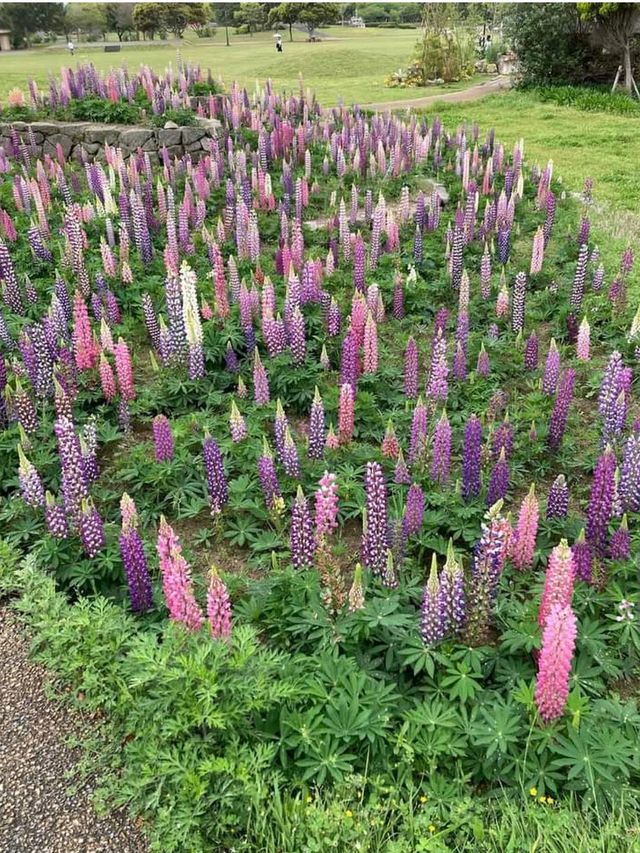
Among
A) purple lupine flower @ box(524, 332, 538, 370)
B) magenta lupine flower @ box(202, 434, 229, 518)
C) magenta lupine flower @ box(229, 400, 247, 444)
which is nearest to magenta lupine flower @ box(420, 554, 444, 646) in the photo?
magenta lupine flower @ box(202, 434, 229, 518)

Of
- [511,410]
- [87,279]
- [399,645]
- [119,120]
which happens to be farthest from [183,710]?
[119,120]

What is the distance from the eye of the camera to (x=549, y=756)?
11.8 ft

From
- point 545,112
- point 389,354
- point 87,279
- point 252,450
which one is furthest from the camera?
point 545,112

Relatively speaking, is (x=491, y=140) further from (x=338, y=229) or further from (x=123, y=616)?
(x=123, y=616)

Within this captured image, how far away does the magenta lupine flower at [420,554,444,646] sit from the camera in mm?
3867

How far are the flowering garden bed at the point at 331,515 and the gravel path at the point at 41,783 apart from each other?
17 cm

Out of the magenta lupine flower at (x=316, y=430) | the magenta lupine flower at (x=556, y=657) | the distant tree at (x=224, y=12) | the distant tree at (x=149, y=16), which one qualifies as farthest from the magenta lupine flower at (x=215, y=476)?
the distant tree at (x=224, y=12)

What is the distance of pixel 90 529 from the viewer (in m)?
4.82

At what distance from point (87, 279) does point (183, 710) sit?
6.51 metres

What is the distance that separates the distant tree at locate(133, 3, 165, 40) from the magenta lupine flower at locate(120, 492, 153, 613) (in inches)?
2638

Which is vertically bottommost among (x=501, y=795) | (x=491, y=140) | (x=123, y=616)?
(x=501, y=795)

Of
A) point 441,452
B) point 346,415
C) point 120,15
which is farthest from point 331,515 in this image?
point 120,15

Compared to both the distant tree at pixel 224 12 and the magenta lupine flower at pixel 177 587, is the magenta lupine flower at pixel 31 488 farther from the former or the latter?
the distant tree at pixel 224 12

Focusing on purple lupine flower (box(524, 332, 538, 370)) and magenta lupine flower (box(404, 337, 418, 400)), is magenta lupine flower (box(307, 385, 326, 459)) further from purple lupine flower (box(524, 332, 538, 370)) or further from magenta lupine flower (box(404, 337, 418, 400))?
purple lupine flower (box(524, 332, 538, 370))
